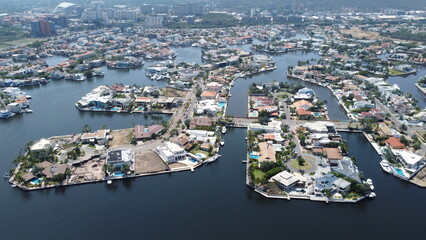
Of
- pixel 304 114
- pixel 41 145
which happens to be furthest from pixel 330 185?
pixel 41 145

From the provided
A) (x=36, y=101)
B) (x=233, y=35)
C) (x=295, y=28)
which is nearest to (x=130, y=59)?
(x=36, y=101)

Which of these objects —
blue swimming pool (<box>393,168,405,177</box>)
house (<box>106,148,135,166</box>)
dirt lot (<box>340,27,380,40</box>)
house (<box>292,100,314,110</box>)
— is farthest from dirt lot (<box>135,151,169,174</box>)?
dirt lot (<box>340,27,380,40</box>)

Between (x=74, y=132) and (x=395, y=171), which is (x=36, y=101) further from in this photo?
(x=395, y=171)

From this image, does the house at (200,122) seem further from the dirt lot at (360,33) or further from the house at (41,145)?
the dirt lot at (360,33)

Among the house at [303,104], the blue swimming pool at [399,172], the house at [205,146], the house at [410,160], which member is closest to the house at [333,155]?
the blue swimming pool at [399,172]

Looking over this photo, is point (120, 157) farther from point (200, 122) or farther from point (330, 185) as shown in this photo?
point (330, 185)

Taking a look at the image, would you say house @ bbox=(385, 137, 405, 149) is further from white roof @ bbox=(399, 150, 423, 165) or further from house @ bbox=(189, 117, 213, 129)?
house @ bbox=(189, 117, 213, 129)
